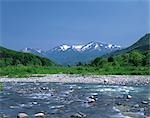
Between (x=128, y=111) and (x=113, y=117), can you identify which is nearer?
(x=113, y=117)

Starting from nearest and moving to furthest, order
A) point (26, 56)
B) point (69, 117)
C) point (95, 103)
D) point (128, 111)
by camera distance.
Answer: point (69, 117)
point (128, 111)
point (95, 103)
point (26, 56)

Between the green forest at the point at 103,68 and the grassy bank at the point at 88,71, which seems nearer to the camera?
the grassy bank at the point at 88,71

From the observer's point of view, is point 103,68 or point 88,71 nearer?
point 88,71

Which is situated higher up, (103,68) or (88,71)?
(103,68)

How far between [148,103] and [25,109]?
6.60 metres

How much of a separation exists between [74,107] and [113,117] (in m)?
3.58

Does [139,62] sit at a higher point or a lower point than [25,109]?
higher

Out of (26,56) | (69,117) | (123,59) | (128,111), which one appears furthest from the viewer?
(26,56)

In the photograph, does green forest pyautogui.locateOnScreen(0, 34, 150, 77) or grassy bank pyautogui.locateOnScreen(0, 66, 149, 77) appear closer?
grassy bank pyautogui.locateOnScreen(0, 66, 149, 77)

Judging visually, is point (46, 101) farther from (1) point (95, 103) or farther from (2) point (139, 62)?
(2) point (139, 62)

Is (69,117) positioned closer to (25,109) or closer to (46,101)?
(25,109)

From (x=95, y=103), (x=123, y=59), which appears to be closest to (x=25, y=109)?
(x=95, y=103)

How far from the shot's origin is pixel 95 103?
20453mm

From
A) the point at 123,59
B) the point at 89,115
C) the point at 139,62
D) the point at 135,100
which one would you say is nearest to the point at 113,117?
the point at 89,115
